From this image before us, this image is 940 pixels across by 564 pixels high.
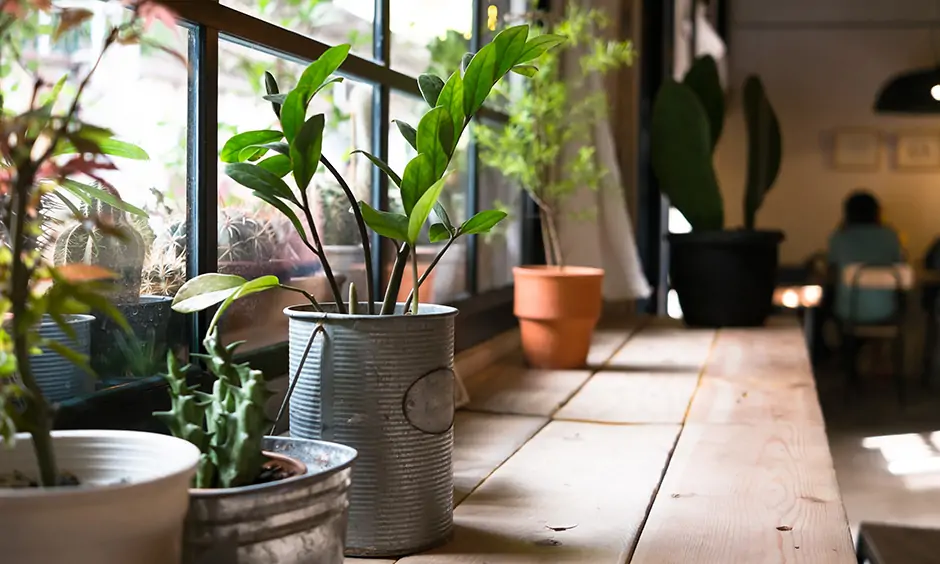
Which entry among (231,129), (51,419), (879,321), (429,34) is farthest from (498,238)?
(879,321)

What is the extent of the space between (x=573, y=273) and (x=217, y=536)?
1501 millimetres

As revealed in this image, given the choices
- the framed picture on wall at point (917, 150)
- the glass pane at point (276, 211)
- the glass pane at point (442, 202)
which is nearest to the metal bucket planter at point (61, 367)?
the glass pane at point (276, 211)

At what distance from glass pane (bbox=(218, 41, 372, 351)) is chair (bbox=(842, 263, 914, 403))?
482cm

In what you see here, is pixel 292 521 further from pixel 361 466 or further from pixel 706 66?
pixel 706 66

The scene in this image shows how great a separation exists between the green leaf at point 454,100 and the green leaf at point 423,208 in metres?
0.08

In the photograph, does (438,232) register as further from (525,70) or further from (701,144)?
(701,144)

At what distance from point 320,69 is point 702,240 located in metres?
2.20

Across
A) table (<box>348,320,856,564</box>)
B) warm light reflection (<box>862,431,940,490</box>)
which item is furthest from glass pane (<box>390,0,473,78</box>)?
warm light reflection (<box>862,431,940,490</box>)

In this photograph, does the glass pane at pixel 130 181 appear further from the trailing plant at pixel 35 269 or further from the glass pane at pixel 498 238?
the glass pane at pixel 498 238

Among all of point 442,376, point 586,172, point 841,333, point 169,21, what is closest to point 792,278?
point 841,333

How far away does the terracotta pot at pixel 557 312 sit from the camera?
216 cm

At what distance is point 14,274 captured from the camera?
1.99 ft

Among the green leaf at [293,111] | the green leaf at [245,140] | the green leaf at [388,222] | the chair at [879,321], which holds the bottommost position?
the chair at [879,321]

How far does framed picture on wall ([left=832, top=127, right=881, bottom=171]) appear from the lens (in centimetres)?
730
